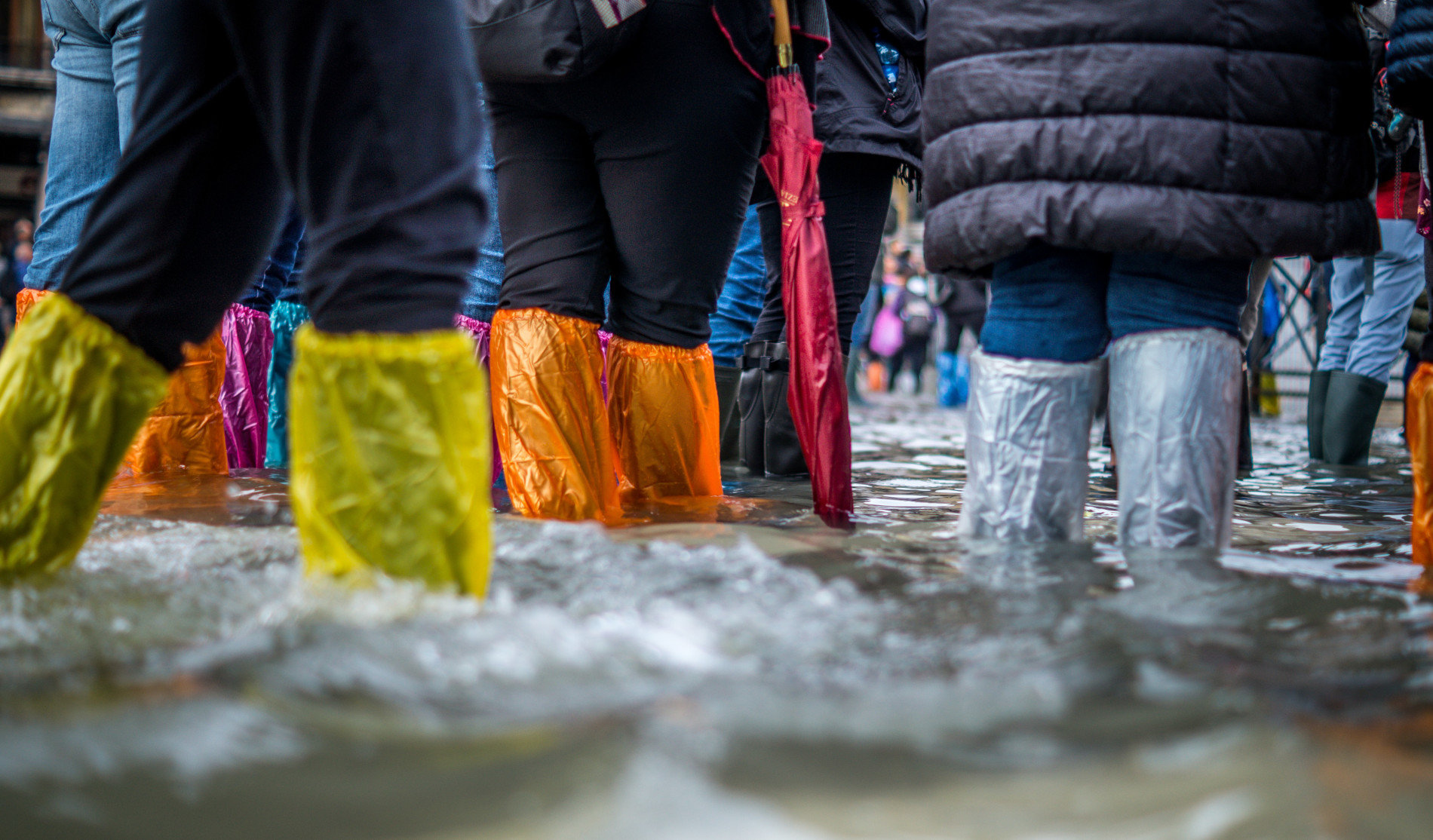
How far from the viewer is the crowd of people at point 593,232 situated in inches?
42.3

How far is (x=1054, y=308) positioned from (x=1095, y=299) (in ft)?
0.21

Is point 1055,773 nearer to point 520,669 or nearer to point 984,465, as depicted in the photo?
point 520,669

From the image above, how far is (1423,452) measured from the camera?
1488 mm

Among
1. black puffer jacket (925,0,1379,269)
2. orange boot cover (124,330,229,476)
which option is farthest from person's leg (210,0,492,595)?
orange boot cover (124,330,229,476)

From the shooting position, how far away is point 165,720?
2.43ft

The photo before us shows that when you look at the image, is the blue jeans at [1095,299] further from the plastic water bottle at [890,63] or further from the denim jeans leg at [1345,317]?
the denim jeans leg at [1345,317]

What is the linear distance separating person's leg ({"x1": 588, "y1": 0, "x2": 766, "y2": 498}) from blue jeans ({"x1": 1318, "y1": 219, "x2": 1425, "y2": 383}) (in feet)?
9.02

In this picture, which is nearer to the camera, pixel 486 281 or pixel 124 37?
pixel 124 37

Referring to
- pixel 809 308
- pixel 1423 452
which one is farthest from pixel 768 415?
pixel 1423 452

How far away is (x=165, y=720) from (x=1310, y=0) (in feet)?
5.17

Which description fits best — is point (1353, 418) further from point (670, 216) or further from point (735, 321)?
point (670, 216)

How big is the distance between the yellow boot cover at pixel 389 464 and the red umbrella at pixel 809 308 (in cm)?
99

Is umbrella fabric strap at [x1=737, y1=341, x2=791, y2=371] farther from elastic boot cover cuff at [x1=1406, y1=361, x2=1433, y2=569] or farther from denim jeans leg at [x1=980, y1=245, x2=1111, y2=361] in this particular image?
elastic boot cover cuff at [x1=1406, y1=361, x2=1433, y2=569]

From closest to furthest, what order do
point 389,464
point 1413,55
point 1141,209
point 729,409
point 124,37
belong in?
point 389,464, point 1141,209, point 1413,55, point 124,37, point 729,409
